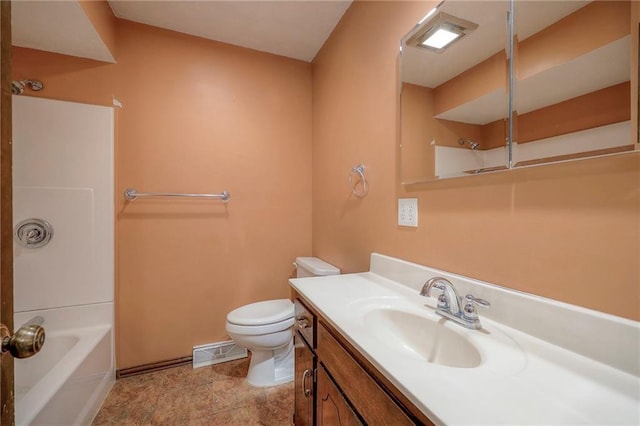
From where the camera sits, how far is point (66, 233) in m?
1.64

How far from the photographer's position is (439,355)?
835mm

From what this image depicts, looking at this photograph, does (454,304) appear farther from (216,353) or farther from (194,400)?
(216,353)

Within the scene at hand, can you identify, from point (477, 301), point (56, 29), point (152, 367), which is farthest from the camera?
point (152, 367)

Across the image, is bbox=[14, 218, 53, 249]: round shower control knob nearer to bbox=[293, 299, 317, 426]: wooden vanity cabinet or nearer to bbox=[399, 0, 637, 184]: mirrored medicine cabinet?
bbox=[293, 299, 317, 426]: wooden vanity cabinet

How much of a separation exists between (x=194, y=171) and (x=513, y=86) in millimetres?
1904

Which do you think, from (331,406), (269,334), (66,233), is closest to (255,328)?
(269,334)

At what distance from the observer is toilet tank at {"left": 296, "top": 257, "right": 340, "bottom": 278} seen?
5.61 ft

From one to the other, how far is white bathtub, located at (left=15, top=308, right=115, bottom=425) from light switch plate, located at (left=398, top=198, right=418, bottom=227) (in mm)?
1581

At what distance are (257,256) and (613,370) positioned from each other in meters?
1.95

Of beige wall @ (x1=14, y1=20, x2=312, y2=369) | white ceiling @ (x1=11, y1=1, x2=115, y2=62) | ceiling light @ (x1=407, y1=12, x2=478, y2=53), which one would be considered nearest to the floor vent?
beige wall @ (x1=14, y1=20, x2=312, y2=369)

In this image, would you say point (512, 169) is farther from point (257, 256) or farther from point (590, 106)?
point (257, 256)

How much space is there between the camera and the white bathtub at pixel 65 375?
1.03 metres

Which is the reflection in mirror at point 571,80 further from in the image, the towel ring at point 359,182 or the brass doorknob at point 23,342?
the brass doorknob at point 23,342

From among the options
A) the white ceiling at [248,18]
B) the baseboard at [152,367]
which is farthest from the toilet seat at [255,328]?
the white ceiling at [248,18]
